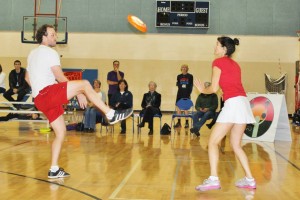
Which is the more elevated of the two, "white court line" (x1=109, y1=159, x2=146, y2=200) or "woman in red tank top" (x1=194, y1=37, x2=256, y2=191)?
"woman in red tank top" (x1=194, y1=37, x2=256, y2=191)

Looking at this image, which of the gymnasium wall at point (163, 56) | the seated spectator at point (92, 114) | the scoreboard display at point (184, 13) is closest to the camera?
the seated spectator at point (92, 114)

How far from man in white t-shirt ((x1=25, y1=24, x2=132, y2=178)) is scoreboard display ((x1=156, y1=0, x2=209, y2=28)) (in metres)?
14.2

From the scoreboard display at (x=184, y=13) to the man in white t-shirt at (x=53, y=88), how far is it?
46.7ft

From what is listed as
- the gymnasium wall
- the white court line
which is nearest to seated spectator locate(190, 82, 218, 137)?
the white court line

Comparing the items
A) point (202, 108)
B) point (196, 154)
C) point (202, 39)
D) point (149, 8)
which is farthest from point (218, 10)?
point (196, 154)

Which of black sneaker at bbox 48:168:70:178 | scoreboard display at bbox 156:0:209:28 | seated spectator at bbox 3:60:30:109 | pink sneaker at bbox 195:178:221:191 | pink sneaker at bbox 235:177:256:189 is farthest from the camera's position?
scoreboard display at bbox 156:0:209:28

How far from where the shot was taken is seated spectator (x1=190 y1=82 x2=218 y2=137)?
38.9 ft

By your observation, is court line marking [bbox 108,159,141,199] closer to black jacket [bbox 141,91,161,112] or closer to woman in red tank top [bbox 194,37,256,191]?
woman in red tank top [bbox 194,37,256,191]

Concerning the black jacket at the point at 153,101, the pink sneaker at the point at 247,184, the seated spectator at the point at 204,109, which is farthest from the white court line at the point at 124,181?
the black jacket at the point at 153,101

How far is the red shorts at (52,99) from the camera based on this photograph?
18.2 ft

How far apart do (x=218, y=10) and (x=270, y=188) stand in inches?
610

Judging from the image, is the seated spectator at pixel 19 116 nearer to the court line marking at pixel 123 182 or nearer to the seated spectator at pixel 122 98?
the seated spectator at pixel 122 98

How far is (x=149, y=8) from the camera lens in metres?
20.4

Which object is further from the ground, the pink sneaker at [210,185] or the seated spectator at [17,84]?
the seated spectator at [17,84]
